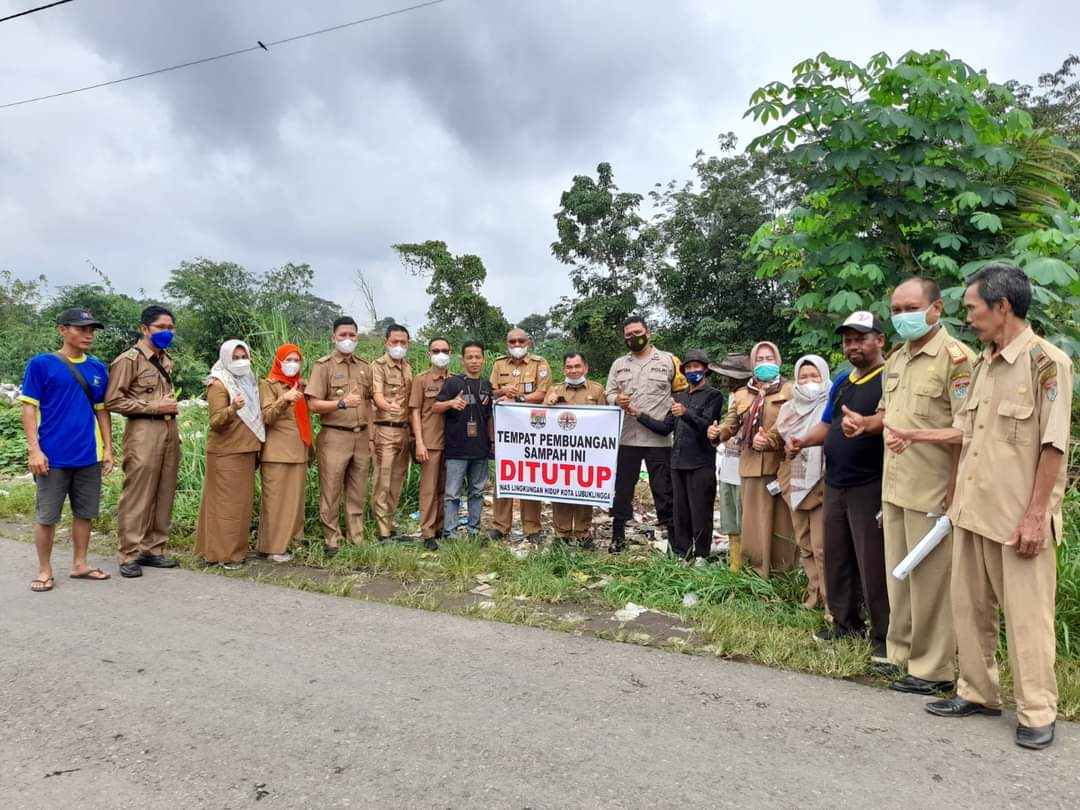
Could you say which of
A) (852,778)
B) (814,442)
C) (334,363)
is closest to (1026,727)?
(852,778)

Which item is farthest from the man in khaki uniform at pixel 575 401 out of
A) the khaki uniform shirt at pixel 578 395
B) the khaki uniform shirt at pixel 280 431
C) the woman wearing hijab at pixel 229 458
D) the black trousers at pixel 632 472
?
the woman wearing hijab at pixel 229 458

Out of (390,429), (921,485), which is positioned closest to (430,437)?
(390,429)

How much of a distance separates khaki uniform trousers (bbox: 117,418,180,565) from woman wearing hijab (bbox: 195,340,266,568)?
30cm

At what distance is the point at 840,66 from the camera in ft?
17.4

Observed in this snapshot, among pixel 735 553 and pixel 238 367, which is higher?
pixel 238 367

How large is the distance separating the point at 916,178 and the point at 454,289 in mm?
22740

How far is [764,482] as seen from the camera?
5.34 metres

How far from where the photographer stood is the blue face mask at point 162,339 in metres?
5.98

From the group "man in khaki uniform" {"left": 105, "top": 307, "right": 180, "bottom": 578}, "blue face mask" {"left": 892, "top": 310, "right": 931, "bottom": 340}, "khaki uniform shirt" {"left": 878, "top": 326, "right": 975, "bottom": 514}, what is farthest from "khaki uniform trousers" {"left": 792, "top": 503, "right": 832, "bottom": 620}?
"man in khaki uniform" {"left": 105, "top": 307, "right": 180, "bottom": 578}

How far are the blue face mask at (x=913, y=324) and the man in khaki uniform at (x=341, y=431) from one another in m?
4.41

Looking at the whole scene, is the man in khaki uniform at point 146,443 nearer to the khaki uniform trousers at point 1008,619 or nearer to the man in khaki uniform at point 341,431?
the man in khaki uniform at point 341,431

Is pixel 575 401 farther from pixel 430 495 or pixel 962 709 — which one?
pixel 962 709

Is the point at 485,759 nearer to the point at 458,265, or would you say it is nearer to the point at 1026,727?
the point at 1026,727

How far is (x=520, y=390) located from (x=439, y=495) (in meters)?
1.30
